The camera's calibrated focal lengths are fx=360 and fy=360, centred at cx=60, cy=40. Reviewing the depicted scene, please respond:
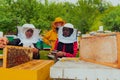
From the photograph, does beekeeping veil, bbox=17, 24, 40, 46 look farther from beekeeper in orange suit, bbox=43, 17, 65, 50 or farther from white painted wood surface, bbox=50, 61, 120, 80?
white painted wood surface, bbox=50, 61, 120, 80

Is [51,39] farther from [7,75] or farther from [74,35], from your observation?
[7,75]

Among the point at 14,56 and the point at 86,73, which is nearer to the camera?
the point at 86,73

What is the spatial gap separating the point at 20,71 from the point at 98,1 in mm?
42865

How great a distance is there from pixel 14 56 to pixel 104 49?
0.99 metres

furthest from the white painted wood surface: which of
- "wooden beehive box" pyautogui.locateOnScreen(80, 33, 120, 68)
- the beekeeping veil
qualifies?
the beekeeping veil

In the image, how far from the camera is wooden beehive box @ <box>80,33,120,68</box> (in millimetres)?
3441

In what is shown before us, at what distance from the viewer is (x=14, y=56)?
393cm

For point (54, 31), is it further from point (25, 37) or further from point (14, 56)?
point (14, 56)

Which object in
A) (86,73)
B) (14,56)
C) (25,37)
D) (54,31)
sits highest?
(54,31)

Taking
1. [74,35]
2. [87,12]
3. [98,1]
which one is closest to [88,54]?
[74,35]

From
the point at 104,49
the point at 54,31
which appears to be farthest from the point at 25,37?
the point at 104,49

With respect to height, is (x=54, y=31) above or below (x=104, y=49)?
above

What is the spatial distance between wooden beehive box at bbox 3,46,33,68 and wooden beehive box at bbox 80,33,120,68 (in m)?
0.79

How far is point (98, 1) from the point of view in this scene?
4562cm
